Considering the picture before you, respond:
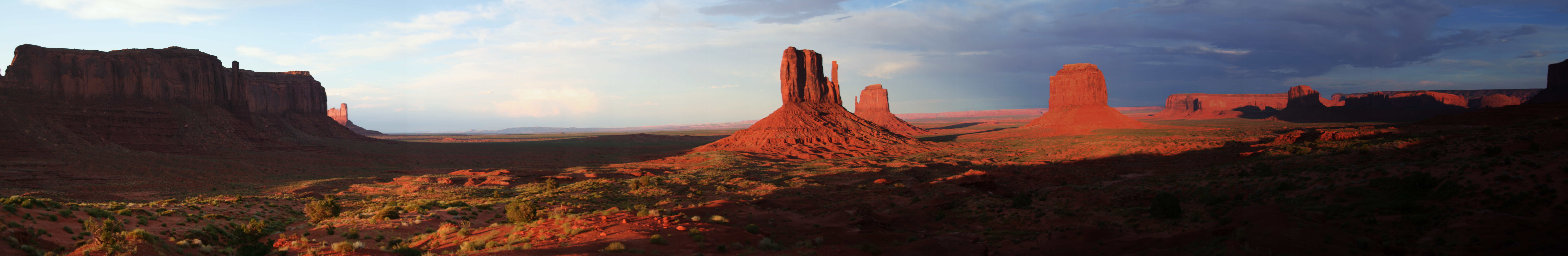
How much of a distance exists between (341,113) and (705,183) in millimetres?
172071

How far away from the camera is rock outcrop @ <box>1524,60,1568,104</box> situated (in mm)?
59562

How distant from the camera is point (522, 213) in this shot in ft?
63.4

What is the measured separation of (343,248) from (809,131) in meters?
62.4

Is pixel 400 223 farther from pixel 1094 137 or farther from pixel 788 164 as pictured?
pixel 1094 137

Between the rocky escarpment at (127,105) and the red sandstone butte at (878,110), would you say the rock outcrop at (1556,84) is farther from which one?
the rocky escarpment at (127,105)

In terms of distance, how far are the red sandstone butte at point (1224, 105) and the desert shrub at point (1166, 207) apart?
583 ft

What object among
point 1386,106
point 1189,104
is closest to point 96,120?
point 1386,106

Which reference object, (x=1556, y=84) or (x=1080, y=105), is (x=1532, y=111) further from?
(x=1080, y=105)

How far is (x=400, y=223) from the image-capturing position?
60.1ft

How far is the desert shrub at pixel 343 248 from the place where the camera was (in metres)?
12.6

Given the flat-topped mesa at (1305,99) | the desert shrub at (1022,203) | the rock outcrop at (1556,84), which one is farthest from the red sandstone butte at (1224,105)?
the desert shrub at (1022,203)

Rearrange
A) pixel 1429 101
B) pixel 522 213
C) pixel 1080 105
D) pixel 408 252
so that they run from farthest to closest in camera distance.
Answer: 1. pixel 1429 101
2. pixel 1080 105
3. pixel 522 213
4. pixel 408 252

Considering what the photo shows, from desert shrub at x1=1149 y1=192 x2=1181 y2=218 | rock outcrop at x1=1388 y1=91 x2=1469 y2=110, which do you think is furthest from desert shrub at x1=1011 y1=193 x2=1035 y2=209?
rock outcrop at x1=1388 y1=91 x2=1469 y2=110

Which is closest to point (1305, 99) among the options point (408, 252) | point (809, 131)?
point (809, 131)
